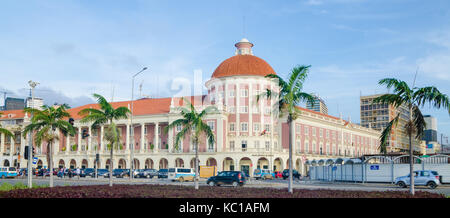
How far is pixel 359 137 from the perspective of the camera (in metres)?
109

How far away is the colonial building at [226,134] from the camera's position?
73.4 meters

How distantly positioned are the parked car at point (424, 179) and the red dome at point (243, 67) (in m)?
40.6

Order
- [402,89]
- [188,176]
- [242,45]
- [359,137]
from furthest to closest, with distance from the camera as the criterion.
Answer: [359,137] < [242,45] < [188,176] < [402,89]

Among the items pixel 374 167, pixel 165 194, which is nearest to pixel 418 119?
pixel 165 194

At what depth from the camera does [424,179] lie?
36.2m

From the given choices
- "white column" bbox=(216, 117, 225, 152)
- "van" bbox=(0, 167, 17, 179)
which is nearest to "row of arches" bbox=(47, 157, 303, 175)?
"white column" bbox=(216, 117, 225, 152)

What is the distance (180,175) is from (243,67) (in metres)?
29.2

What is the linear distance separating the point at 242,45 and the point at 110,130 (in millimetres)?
56701

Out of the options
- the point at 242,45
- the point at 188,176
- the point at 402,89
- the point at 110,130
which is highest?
the point at 242,45

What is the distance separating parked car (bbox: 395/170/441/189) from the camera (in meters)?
35.8

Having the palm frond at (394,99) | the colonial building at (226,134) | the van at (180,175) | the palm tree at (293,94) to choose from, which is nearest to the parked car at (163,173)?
the van at (180,175)

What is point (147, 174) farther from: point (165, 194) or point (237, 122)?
point (165, 194)
